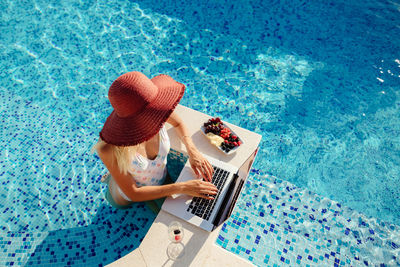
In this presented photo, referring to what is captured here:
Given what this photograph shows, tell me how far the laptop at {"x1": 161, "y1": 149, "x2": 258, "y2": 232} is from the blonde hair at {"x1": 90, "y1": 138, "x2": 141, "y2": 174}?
45 centimetres

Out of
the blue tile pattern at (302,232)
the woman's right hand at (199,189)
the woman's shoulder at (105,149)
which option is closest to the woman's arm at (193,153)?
the woman's right hand at (199,189)

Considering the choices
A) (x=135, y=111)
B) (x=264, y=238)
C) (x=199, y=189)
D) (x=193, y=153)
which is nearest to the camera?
(x=135, y=111)

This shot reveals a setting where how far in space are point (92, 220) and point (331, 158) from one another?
3351 mm

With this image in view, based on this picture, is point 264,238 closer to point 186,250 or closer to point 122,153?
point 186,250

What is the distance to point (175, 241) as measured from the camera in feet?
6.43

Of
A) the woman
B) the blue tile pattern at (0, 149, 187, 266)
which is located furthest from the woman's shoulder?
the blue tile pattern at (0, 149, 187, 266)

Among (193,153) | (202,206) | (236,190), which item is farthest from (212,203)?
(193,153)

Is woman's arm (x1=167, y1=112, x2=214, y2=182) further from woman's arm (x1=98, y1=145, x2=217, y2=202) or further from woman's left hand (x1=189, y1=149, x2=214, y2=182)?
woman's arm (x1=98, y1=145, x2=217, y2=202)

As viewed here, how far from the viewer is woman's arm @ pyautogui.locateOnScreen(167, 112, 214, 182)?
2.25 metres

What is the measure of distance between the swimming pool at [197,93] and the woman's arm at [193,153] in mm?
Result: 1184

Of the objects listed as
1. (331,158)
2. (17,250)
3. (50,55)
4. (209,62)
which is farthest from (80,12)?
(331,158)

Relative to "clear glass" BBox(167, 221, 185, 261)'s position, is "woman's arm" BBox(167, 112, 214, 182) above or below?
above

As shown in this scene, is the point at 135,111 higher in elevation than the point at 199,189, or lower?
higher

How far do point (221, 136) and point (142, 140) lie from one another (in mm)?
949
